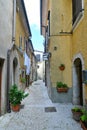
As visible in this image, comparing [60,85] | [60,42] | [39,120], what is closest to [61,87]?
[60,85]

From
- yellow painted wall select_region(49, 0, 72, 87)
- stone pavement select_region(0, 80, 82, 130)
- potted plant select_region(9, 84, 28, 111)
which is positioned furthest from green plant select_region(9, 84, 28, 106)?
yellow painted wall select_region(49, 0, 72, 87)

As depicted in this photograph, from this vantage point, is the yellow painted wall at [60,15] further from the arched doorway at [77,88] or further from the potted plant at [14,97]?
the potted plant at [14,97]

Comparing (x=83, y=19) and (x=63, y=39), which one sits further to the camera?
(x=63, y=39)

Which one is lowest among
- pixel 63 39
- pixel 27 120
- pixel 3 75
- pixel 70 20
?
pixel 27 120

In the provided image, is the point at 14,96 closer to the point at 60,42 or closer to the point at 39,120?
the point at 39,120

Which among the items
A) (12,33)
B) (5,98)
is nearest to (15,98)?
(5,98)

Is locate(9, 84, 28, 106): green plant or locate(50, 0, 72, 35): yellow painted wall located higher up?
locate(50, 0, 72, 35): yellow painted wall

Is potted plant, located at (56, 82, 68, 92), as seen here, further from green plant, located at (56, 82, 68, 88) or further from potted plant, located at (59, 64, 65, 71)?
potted plant, located at (59, 64, 65, 71)

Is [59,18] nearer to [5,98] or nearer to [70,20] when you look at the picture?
[70,20]

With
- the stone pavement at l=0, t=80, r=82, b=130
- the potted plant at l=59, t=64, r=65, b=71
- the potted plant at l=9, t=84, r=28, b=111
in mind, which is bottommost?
the stone pavement at l=0, t=80, r=82, b=130

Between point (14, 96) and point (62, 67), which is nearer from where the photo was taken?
point (14, 96)

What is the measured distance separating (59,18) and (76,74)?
3262mm

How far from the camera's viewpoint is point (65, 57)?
11531 mm

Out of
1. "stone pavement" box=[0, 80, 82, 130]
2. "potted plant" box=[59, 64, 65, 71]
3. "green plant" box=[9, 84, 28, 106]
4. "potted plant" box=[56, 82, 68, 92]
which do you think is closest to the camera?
"stone pavement" box=[0, 80, 82, 130]
